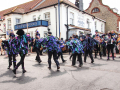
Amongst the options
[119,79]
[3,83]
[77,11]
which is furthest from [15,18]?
[119,79]

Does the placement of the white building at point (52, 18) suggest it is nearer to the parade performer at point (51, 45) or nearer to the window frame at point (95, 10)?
the window frame at point (95, 10)

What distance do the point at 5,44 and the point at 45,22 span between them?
10781 mm

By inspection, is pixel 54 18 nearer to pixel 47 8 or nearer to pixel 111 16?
pixel 47 8

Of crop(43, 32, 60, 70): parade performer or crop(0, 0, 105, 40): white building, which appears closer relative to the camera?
crop(43, 32, 60, 70): parade performer

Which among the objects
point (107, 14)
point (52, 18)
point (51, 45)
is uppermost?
point (107, 14)

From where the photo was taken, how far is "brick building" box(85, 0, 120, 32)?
24.4m

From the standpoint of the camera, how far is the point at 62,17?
15.4m

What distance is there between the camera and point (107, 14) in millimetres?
25438

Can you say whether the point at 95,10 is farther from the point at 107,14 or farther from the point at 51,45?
the point at 51,45

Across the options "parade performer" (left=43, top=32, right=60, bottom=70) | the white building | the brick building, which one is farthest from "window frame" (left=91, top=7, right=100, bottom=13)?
"parade performer" (left=43, top=32, right=60, bottom=70)

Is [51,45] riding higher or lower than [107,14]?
lower

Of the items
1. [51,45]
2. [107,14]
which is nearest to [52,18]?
[51,45]

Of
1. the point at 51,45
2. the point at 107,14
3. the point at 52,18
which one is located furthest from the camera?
the point at 107,14

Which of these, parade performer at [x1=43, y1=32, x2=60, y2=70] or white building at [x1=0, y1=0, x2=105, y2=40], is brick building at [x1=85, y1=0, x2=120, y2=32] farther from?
parade performer at [x1=43, y1=32, x2=60, y2=70]
